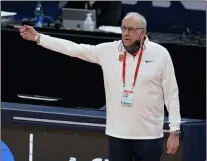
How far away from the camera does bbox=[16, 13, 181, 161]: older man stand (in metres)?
4.03

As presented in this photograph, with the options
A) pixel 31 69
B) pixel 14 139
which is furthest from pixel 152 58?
pixel 31 69

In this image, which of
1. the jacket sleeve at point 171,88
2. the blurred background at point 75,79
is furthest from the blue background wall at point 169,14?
the jacket sleeve at point 171,88

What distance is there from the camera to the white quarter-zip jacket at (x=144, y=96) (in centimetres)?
404

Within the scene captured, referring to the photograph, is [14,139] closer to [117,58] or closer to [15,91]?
[117,58]

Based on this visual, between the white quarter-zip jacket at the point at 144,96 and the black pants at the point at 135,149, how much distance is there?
0.04 m

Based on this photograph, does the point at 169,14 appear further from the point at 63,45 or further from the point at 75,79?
the point at 63,45

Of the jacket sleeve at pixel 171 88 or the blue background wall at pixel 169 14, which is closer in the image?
the jacket sleeve at pixel 171 88

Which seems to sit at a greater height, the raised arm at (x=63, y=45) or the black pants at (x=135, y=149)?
the raised arm at (x=63, y=45)

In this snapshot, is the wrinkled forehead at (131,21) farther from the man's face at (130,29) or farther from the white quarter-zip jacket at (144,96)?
the white quarter-zip jacket at (144,96)

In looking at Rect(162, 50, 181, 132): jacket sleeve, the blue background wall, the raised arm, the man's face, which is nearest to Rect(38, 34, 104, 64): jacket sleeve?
the raised arm

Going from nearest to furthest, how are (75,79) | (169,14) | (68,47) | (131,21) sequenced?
1. (131,21)
2. (68,47)
3. (75,79)
4. (169,14)

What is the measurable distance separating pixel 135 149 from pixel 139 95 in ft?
1.13

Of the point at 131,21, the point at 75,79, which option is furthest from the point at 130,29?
the point at 75,79

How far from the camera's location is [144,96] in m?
4.04
